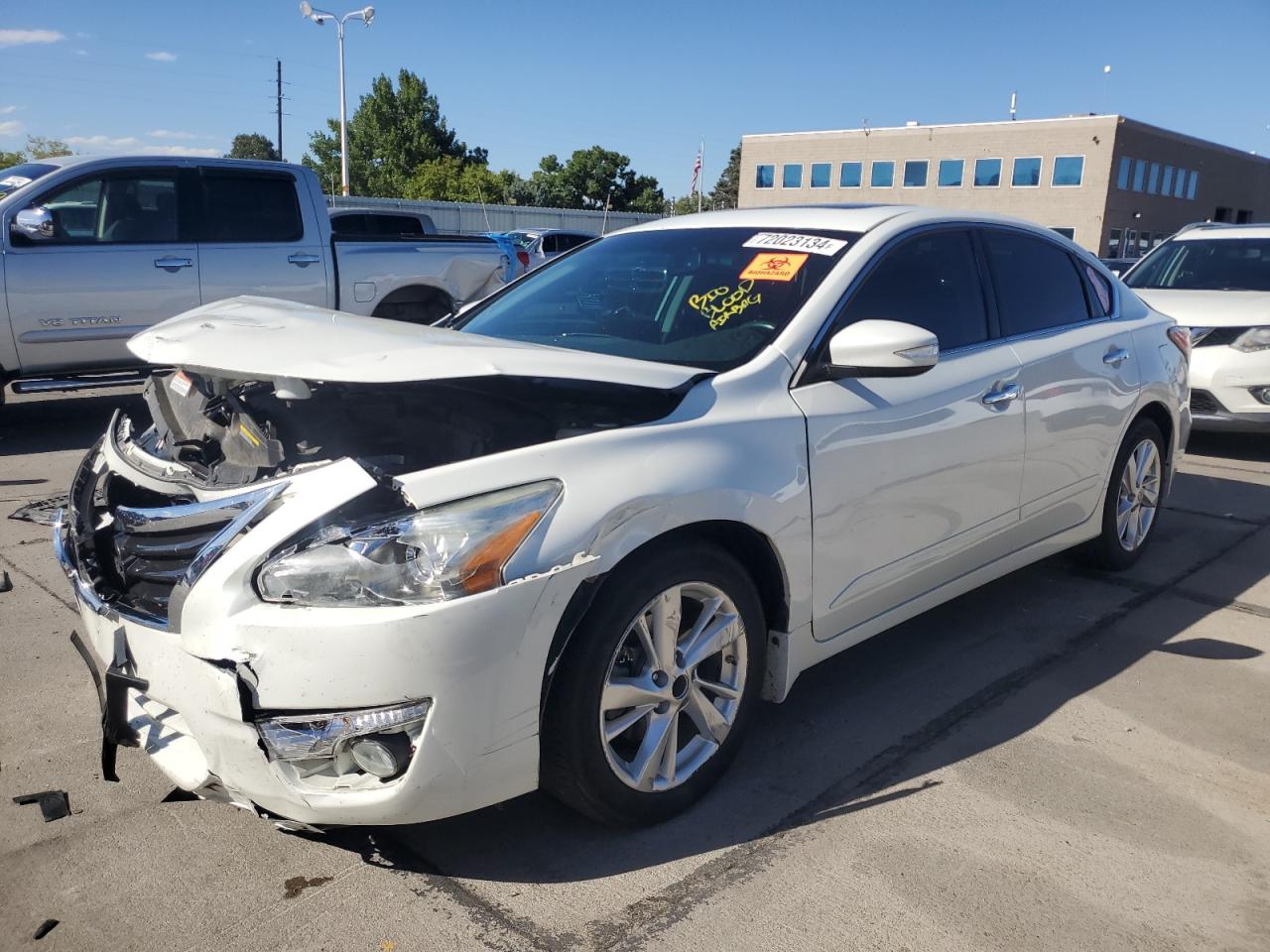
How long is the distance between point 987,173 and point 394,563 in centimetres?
5890

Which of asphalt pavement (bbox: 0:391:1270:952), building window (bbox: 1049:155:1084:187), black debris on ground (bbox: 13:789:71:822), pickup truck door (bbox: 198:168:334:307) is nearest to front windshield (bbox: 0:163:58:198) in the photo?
pickup truck door (bbox: 198:168:334:307)

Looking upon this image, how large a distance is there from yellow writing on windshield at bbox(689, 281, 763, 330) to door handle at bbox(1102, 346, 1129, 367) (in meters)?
1.97

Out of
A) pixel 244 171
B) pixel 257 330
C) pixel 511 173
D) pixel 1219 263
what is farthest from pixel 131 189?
pixel 511 173

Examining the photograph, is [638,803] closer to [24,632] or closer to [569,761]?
[569,761]

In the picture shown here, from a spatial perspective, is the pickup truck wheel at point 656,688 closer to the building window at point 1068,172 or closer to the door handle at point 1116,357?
the door handle at point 1116,357

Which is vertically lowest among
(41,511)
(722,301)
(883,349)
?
(41,511)

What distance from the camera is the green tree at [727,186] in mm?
108812

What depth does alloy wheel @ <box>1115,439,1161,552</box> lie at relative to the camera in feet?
16.1

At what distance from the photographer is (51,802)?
2.87 m

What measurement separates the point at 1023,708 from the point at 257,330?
284cm

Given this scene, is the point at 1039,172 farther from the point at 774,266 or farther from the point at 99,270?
the point at 774,266

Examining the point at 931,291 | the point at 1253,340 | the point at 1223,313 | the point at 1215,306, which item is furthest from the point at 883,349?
the point at 1215,306

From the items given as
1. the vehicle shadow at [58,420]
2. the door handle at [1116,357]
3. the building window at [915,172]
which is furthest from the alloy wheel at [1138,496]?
the building window at [915,172]

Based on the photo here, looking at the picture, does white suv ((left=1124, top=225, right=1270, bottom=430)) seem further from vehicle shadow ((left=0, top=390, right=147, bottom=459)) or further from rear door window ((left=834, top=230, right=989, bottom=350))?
vehicle shadow ((left=0, top=390, right=147, bottom=459))
